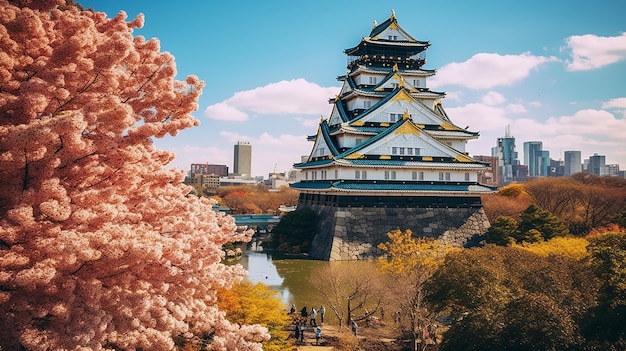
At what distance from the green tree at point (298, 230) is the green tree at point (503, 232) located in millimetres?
11639

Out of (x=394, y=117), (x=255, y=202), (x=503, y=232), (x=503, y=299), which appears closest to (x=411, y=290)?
(x=503, y=299)

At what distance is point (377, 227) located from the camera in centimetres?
3023

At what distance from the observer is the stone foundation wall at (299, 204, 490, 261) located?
29.2 m

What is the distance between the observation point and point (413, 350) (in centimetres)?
1412

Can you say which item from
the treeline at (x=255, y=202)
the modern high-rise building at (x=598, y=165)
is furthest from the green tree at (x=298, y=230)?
the modern high-rise building at (x=598, y=165)

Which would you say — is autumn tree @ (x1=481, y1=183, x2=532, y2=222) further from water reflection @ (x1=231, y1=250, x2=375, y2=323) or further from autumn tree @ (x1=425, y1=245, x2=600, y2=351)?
autumn tree @ (x1=425, y1=245, x2=600, y2=351)

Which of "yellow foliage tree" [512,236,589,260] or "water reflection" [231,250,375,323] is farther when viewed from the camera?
"yellow foliage tree" [512,236,589,260]

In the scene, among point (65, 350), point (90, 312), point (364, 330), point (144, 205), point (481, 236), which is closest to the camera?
point (65, 350)

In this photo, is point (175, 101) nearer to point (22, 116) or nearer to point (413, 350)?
point (22, 116)

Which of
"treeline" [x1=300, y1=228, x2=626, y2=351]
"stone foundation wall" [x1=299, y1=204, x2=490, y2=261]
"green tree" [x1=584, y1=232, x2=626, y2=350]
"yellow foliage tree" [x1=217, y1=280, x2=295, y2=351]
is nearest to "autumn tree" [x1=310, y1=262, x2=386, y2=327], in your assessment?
"treeline" [x1=300, y1=228, x2=626, y2=351]

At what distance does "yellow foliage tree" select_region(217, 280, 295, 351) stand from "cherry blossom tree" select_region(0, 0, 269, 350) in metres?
4.67

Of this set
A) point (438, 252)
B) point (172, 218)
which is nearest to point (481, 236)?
point (438, 252)

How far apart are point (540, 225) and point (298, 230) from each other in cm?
1570

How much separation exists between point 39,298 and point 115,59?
274 cm
